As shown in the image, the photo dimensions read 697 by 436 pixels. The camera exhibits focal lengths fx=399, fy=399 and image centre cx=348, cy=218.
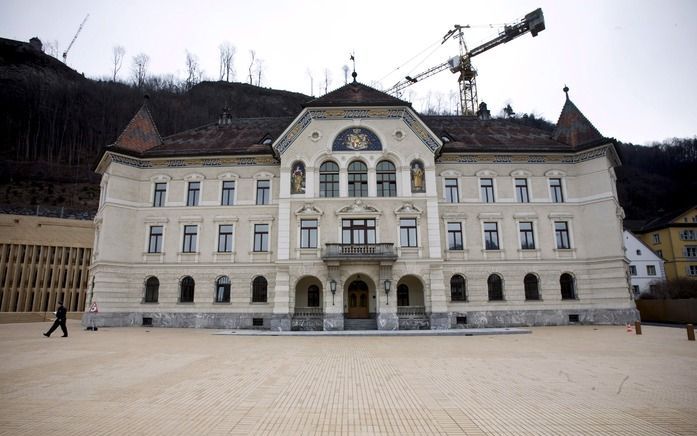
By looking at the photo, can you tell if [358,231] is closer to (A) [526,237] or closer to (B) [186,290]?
(A) [526,237]

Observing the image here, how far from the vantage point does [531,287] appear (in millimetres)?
29141

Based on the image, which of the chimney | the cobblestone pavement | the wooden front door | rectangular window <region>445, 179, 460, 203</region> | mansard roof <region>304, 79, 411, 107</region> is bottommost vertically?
the cobblestone pavement

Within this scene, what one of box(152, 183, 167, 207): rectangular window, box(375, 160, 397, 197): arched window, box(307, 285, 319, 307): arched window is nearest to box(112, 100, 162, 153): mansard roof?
box(152, 183, 167, 207): rectangular window

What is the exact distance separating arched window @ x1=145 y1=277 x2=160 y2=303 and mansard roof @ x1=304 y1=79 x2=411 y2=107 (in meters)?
17.2

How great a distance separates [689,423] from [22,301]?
173 feet

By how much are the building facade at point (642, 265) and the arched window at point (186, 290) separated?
2182 inches

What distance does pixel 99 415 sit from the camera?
21.4ft

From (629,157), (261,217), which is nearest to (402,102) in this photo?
(261,217)

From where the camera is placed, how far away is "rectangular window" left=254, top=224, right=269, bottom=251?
2947 cm

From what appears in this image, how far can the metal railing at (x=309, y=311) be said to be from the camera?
26984 millimetres

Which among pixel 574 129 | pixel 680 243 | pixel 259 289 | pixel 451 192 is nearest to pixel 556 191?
pixel 574 129

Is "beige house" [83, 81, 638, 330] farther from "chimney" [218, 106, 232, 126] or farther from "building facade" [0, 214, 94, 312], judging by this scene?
"building facade" [0, 214, 94, 312]

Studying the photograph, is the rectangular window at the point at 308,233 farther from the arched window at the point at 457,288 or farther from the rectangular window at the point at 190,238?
the arched window at the point at 457,288

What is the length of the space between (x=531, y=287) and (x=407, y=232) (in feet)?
33.3
